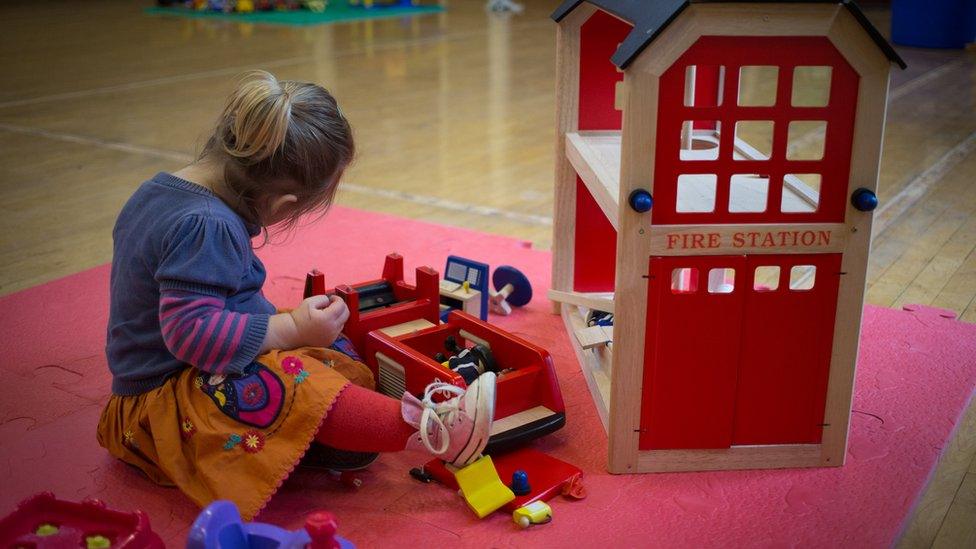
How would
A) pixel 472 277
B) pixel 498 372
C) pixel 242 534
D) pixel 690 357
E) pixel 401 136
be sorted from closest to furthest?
pixel 242 534
pixel 690 357
pixel 498 372
pixel 472 277
pixel 401 136

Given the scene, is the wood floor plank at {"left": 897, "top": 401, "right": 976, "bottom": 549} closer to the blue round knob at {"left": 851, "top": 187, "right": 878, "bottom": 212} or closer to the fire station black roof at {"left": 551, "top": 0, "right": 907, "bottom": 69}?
the blue round knob at {"left": 851, "top": 187, "right": 878, "bottom": 212}

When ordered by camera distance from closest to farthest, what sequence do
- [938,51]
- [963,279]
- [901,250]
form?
[963,279]
[901,250]
[938,51]

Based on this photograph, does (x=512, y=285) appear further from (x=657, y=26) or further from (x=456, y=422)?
(x=657, y=26)

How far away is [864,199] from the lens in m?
1.18

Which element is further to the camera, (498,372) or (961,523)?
(498,372)

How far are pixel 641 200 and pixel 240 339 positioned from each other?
1.74ft

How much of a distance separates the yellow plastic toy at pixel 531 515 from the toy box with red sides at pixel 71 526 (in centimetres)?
43

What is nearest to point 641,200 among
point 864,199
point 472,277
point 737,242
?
point 737,242

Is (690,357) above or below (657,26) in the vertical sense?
below

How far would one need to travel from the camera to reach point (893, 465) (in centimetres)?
132

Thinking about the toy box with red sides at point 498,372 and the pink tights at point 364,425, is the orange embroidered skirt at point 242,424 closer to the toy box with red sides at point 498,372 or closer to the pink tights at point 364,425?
the pink tights at point 364,425

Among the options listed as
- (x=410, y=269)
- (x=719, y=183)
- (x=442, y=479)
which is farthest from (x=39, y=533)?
(x=410, y=269)

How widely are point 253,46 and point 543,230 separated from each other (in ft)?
12.7

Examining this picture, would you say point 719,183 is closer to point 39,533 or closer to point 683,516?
point 683,516
